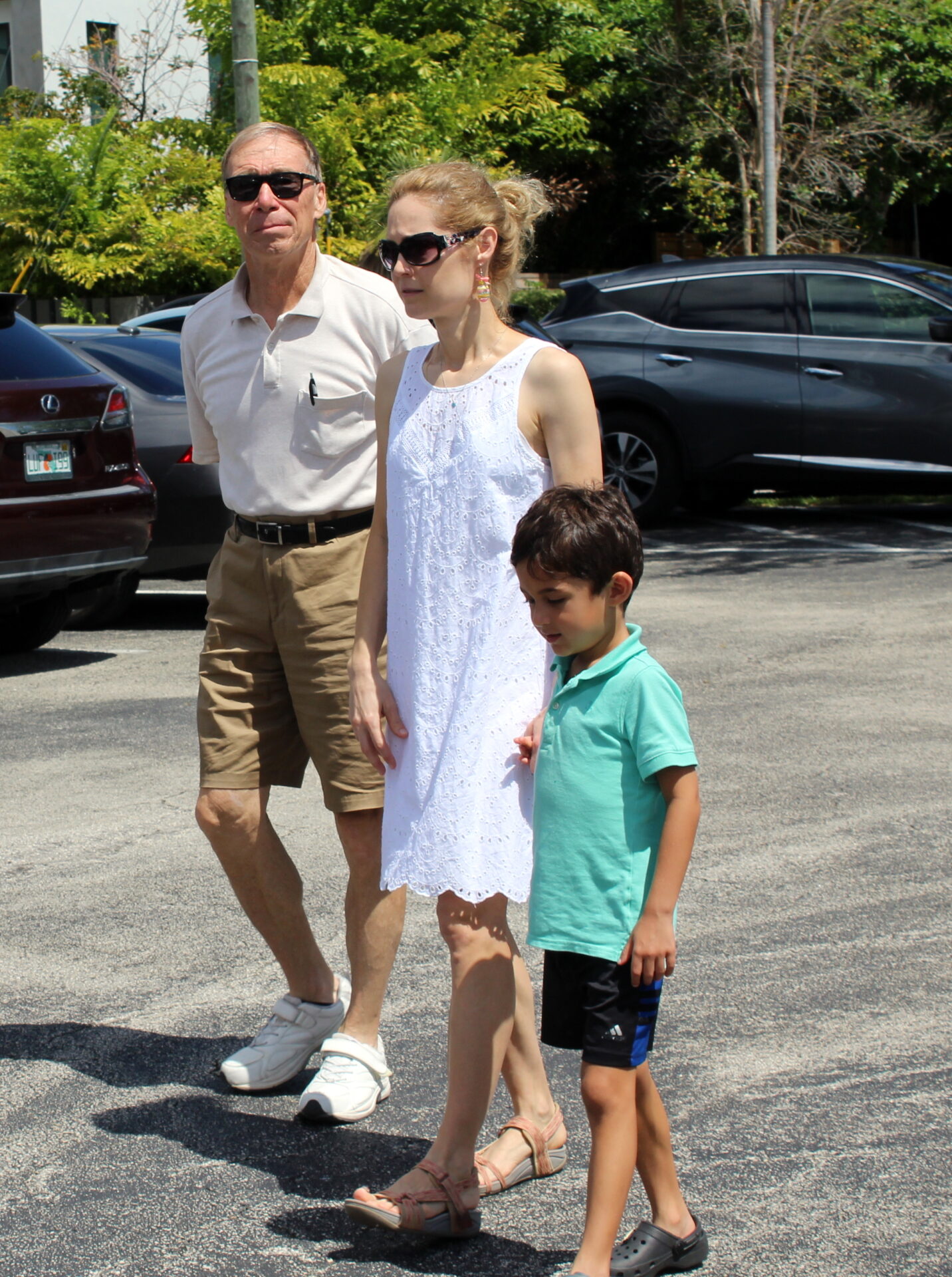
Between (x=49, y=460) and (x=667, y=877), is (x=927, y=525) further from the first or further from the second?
(x=667, y=877)

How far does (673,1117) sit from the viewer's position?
139 inches

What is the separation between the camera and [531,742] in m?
3.03

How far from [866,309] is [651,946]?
35.7 ft

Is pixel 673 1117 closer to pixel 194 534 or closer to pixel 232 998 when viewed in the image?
pixel 232 998

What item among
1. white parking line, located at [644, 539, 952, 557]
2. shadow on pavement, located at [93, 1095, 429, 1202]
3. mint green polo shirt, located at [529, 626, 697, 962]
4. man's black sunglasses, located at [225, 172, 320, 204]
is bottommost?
shadow on pavement, located at [93, 1095, 429, 1202]

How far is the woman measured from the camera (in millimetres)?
3066

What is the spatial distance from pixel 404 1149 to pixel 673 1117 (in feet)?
1.83

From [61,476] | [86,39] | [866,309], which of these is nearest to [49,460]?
[61,476]

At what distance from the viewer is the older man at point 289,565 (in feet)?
12.2

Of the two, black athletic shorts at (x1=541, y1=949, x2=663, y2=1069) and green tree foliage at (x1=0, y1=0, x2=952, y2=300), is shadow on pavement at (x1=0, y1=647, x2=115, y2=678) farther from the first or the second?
green tree foliage at (x1=0, y1=0, x2=952, y2=300)

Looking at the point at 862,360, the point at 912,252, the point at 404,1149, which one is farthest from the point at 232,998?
the point at 912,252

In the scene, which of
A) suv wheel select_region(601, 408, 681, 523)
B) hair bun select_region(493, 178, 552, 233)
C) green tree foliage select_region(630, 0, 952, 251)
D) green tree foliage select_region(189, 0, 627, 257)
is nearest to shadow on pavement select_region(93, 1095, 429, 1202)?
hair bun select_region(493, 178, 552, 233)

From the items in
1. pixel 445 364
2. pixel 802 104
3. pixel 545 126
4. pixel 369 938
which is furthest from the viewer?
pixel 802 104

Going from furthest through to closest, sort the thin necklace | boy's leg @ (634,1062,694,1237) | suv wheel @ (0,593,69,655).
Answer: suv wheel @ (0,593,69,655)
the thin necklace
boy's leg @ (634,1062,694,1237)
